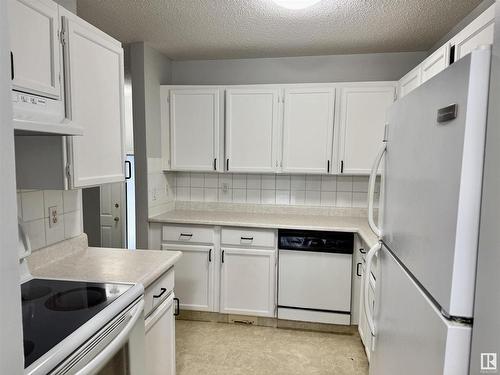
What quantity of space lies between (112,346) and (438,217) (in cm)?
108

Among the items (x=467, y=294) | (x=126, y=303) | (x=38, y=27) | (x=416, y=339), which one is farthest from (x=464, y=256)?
(x=38, y=27)

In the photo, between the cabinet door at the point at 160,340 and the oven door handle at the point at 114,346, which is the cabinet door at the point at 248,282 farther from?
the oven door handle at the point at 114,346

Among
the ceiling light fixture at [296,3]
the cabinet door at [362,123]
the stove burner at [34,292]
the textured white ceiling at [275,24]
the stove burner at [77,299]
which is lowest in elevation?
the stove burner at [34,292]

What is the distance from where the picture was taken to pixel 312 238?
105 inches

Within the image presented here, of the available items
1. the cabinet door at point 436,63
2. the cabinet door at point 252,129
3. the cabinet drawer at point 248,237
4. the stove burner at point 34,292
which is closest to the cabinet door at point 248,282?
the cabinet drawer at point 248,237

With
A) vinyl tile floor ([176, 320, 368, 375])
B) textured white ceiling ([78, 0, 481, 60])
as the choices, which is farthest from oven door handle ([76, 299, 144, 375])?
textured white ceiling ([78, 0, 481, 60])

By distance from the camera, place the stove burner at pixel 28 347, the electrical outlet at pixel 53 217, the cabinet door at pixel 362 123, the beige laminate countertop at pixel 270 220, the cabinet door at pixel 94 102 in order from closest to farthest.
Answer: the stove burner at pixel 28 347, the cabinet door at pixel 94 102, the electrical outlet at pixel 53 217, the beige laminate countertop at pixel 270 220, the cabinet door at pixel 362 123

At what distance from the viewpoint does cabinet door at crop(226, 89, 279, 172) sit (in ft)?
9.48

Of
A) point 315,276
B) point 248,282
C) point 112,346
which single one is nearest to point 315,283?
point 315,276

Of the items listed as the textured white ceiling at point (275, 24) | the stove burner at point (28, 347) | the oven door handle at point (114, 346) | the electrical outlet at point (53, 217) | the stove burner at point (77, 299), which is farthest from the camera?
the textured white ceiling at point (275, 24)

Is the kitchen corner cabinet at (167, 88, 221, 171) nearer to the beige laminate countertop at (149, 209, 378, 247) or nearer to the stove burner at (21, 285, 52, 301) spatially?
the beige laminate countertop at (149, 209, 378, 247)

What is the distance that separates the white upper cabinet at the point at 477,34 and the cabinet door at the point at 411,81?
44 cm

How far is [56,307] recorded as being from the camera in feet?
3.73

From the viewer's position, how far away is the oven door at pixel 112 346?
35.9 inches
